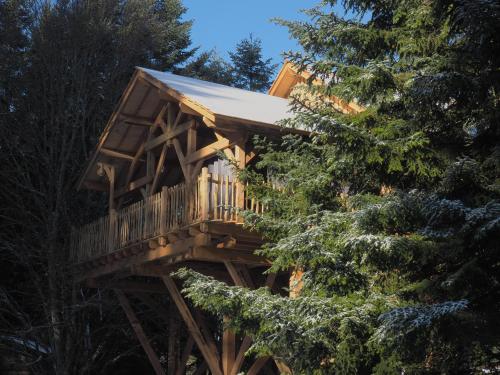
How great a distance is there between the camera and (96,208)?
73.6 feet

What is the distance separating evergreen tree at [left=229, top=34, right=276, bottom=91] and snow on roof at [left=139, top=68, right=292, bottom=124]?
19.3 meters

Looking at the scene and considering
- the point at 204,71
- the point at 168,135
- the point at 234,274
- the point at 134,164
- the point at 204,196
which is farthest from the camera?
the point at 204,71

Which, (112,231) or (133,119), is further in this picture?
(133,119)

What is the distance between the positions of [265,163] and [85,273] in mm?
8717

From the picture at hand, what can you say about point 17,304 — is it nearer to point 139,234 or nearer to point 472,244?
point 139,234

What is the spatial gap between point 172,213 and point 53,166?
326 inches

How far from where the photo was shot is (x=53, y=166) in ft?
69.4

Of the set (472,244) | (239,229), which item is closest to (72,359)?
(239,229)

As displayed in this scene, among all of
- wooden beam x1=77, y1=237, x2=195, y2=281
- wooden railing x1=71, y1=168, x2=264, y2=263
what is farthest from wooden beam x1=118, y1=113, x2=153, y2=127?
wooden beam x1=77, y1=237, x2=195, y2=281

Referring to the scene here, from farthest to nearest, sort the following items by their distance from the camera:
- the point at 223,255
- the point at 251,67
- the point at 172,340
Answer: the point at 251,67 → the point at 172,340 → the point at 223,255

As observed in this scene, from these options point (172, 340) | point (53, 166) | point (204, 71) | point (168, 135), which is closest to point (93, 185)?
point (53, 166)

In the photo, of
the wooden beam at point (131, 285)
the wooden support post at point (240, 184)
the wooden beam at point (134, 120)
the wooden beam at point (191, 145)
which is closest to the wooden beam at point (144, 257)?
the wooden beam at point (131, 285)

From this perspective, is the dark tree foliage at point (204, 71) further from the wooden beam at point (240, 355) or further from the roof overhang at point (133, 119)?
the wooden beam at point (240, 355)

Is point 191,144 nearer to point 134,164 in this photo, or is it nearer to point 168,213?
point 168,213
